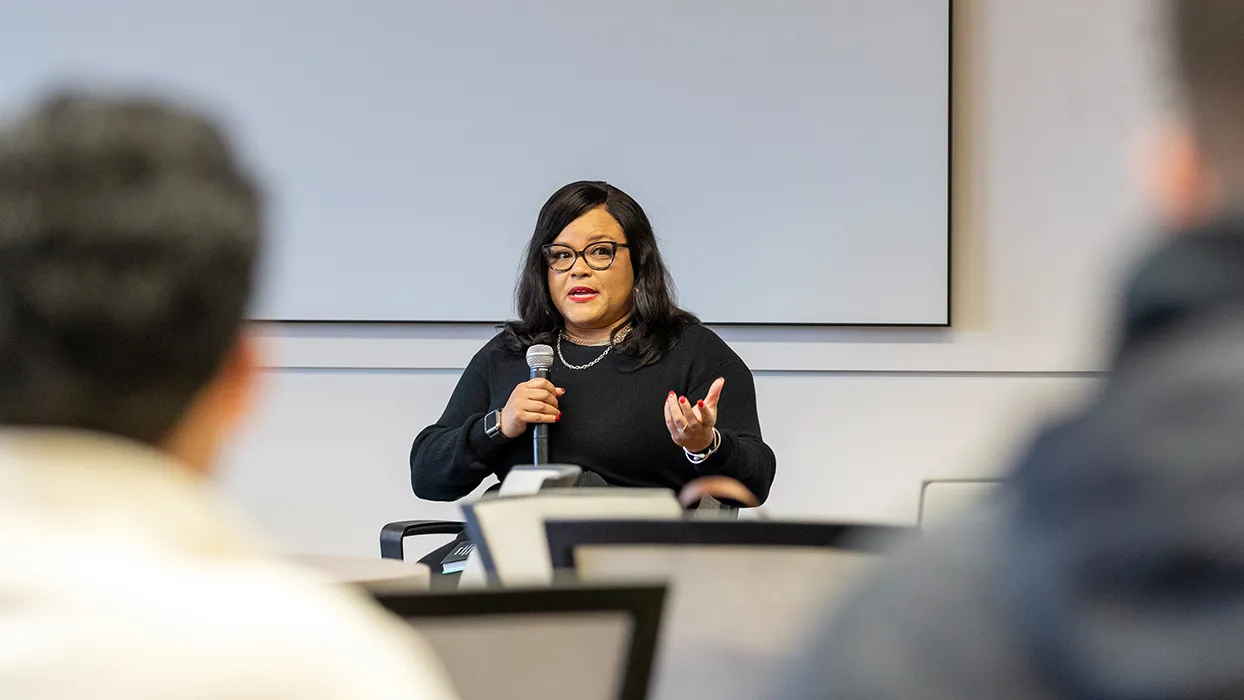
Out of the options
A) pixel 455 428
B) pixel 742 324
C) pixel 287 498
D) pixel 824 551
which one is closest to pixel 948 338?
pixel 742 324

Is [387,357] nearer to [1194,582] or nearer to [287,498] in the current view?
[287,498]

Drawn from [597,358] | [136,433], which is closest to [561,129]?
[597,358]

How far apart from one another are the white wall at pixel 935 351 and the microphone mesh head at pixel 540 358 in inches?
34.0

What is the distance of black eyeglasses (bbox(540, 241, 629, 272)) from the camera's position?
3.02m

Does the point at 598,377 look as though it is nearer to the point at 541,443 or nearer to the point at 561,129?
the point at 541,443

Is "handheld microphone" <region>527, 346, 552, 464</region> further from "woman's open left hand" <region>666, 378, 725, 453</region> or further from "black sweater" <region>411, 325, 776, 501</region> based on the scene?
"woman's open left hand" <region>666, 378, 725, 453</region>

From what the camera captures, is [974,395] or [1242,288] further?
[974,395]

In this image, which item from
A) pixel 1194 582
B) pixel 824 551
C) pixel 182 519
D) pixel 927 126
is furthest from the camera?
pixel 927 126

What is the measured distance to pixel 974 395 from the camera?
3799 mm

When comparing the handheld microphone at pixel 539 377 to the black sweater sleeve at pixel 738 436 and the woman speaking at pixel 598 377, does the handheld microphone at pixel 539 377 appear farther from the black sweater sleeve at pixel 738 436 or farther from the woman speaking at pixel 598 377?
the black sweater sleeve at pixel 738 436

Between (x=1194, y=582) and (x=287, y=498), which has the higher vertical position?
(x=1194, y=582)

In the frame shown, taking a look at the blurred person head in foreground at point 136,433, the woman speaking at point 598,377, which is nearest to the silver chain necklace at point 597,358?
the woman speaking at point 598,377

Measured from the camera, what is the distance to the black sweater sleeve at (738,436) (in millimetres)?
2816

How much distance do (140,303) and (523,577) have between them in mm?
666
